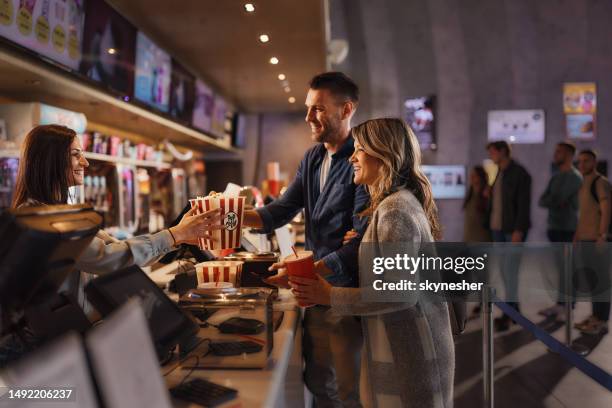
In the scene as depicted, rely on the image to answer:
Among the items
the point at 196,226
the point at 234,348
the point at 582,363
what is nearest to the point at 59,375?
the point at 234,348

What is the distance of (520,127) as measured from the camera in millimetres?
10094

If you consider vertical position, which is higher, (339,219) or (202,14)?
(202,14)

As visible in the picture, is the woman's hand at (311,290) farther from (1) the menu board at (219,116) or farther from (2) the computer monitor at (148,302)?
(1) the menu board at (219,116)

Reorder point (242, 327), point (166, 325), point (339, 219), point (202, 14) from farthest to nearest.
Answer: point (202, 14) < point (339, 219) < point (242, 327) < point (166, 325)

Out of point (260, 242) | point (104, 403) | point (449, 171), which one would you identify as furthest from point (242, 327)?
point (449, 171)

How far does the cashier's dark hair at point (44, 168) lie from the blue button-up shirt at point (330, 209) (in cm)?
99

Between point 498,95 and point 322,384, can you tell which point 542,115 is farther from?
point 322,384

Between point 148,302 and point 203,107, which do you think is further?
point 203,107

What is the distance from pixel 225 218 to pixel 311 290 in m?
0.38

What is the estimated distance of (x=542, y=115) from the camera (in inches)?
396

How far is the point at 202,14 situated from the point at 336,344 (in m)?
3.23

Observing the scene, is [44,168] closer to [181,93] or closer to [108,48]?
[108,48]

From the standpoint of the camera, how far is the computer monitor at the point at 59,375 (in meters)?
0.72

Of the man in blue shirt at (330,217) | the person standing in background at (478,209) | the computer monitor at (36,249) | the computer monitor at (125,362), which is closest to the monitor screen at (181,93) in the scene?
the person standing in background at (478,209)
